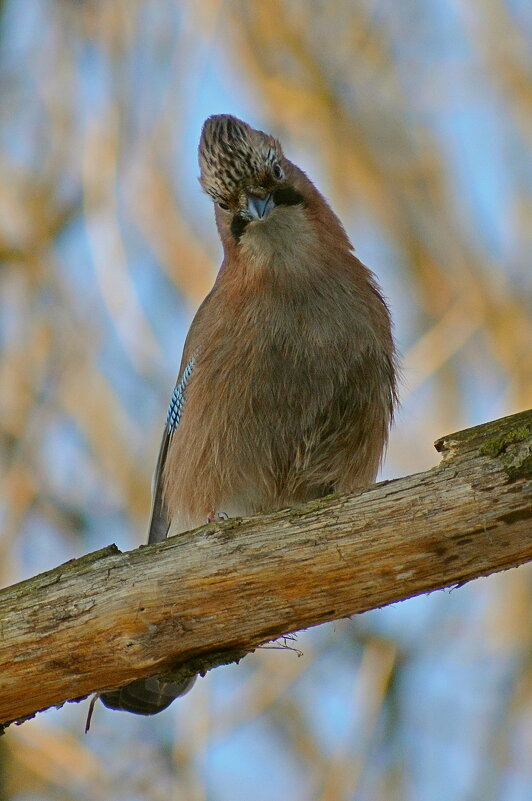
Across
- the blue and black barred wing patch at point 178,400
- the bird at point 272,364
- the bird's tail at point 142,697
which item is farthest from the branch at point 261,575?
the blue and black barred wing patch at point 178,400

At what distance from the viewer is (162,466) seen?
19.5 ft

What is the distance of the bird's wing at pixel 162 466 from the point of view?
219 inches

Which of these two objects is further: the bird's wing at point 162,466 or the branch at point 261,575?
the bird's wing at point 162,466

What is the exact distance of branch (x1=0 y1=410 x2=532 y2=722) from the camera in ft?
11.2

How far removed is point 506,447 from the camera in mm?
3416

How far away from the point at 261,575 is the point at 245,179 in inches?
82.0

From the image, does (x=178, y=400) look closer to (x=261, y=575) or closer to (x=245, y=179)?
(x=245, y=179)

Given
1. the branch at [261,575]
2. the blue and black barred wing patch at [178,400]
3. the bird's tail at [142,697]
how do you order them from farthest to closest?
1. the blue and black barred wing patch at [178,400]
2. the bird's tail at [142,697]
3. the branch at [261,575]

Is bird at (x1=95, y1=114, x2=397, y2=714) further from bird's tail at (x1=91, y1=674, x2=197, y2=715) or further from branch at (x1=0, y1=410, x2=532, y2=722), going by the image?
branch at (x1=0, y1=410, x2=532, y2=722)

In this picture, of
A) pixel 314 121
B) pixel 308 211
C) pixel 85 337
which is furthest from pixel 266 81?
pixel 308 211

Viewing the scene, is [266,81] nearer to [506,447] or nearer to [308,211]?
[308,211]

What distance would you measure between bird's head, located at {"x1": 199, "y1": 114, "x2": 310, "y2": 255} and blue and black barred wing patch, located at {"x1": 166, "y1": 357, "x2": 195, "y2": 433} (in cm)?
69

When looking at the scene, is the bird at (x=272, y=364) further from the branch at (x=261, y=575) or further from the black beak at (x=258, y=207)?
the branch at (x=261, y=575)

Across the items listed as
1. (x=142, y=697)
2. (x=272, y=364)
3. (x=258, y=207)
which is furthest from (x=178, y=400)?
(x=142, y=697)
